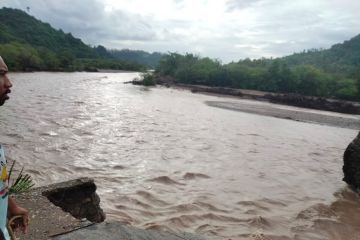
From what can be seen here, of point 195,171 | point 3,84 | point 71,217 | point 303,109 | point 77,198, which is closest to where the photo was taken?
point 3,84

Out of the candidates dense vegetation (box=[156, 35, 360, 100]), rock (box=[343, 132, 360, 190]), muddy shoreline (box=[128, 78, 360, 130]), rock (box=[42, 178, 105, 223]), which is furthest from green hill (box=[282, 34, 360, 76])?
rock (box=[42, 178, 105, 223])

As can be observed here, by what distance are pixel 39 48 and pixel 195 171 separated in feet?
311

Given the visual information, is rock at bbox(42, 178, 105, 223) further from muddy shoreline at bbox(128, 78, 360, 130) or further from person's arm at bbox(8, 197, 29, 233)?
muddy shoreline at bbox(128, 78, 360, 130)

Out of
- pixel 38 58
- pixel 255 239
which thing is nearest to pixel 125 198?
pixel 255 239

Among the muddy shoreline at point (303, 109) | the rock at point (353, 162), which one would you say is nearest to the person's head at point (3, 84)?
the rock at point (353, 162)

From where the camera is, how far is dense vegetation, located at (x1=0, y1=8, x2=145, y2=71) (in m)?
63.5

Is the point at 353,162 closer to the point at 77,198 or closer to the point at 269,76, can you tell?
the point at 77,198

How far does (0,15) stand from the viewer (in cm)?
11838

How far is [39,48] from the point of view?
9850 centimetres

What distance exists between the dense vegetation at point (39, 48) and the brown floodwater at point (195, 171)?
44035 mm

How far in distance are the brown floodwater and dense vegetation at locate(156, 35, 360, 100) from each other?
145 feet

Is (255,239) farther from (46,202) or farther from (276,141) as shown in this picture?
(276,141)

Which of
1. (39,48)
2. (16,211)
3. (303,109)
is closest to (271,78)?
(303,109)

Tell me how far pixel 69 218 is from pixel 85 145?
9.57 metres
